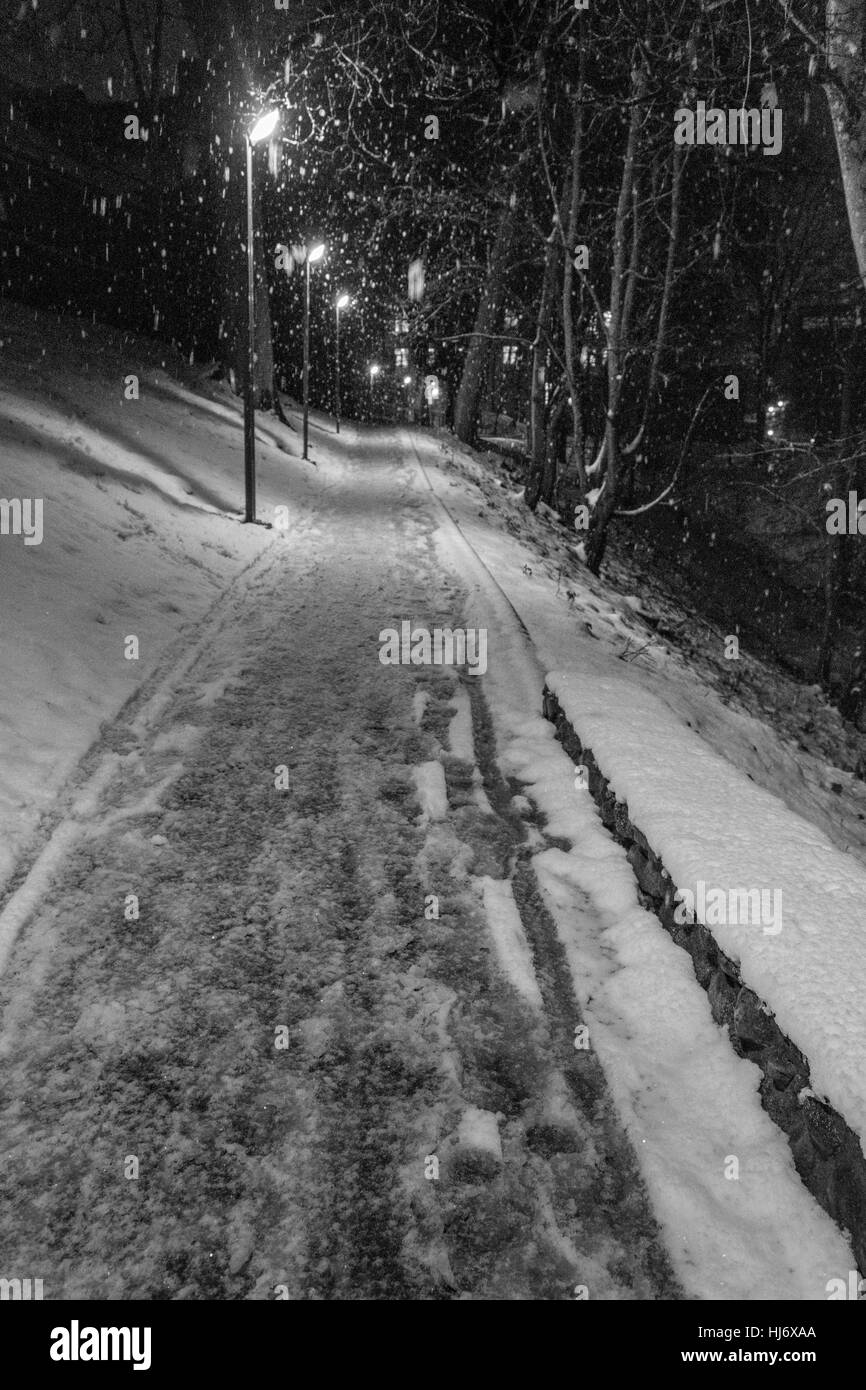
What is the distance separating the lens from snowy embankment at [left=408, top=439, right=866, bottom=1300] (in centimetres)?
236

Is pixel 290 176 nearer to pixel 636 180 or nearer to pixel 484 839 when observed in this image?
pixel 636 180

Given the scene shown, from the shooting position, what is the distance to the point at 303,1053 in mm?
2916

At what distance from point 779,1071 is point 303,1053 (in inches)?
66.6

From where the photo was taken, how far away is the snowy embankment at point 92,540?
5238 mm

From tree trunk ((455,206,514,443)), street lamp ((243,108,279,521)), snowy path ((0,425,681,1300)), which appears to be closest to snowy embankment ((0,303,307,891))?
snowy path ((0,425,681,1300))

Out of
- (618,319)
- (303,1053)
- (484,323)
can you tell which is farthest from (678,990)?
(484,323)

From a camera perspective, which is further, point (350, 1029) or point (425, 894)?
point (425, 894)

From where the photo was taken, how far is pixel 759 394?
31.6 m
